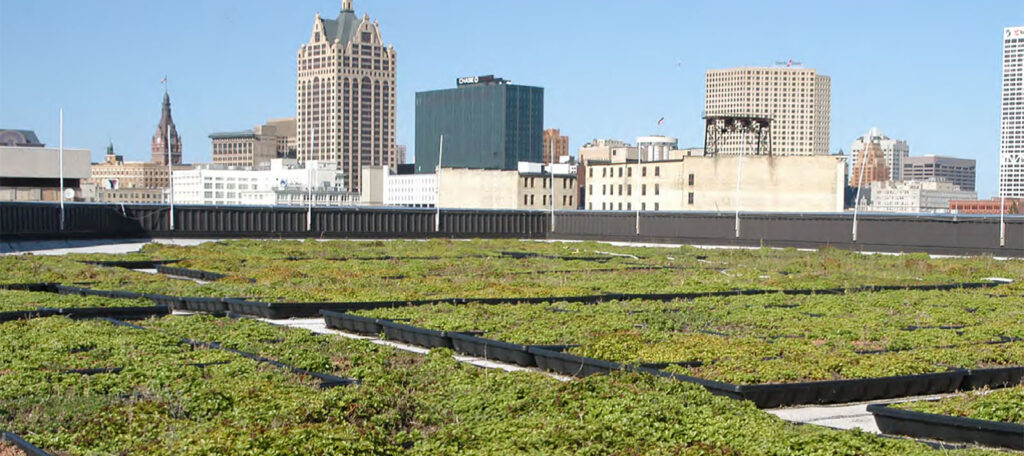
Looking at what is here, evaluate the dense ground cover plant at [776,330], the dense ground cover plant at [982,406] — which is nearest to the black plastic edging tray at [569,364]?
the dense ground cover plant at [776,330]

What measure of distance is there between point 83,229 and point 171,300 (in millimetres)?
32835

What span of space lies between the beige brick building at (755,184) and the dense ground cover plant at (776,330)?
3040 inches

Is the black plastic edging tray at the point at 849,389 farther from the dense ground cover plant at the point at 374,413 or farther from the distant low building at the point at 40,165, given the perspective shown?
the distant low building at the point at 40,165

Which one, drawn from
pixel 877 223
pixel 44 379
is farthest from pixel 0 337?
pixel 877 223

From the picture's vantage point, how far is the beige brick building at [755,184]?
108m

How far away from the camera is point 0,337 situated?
63.2 ft

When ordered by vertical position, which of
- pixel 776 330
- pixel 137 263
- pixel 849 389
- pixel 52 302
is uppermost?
pixel 52 302

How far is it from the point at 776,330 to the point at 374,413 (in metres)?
11.1

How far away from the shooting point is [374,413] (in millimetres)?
13039

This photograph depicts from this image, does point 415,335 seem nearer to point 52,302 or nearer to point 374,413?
point 374,413

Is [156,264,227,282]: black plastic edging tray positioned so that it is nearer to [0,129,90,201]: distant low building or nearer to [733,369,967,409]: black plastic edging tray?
[733,369,967,409]: black plastic edging tray

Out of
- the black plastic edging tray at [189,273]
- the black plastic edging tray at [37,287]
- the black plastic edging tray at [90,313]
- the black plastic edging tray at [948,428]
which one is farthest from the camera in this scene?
the black plastic edging tray at [189,273]

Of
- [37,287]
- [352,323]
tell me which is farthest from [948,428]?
[37,287]

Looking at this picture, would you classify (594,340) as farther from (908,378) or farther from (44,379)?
(44,379)
